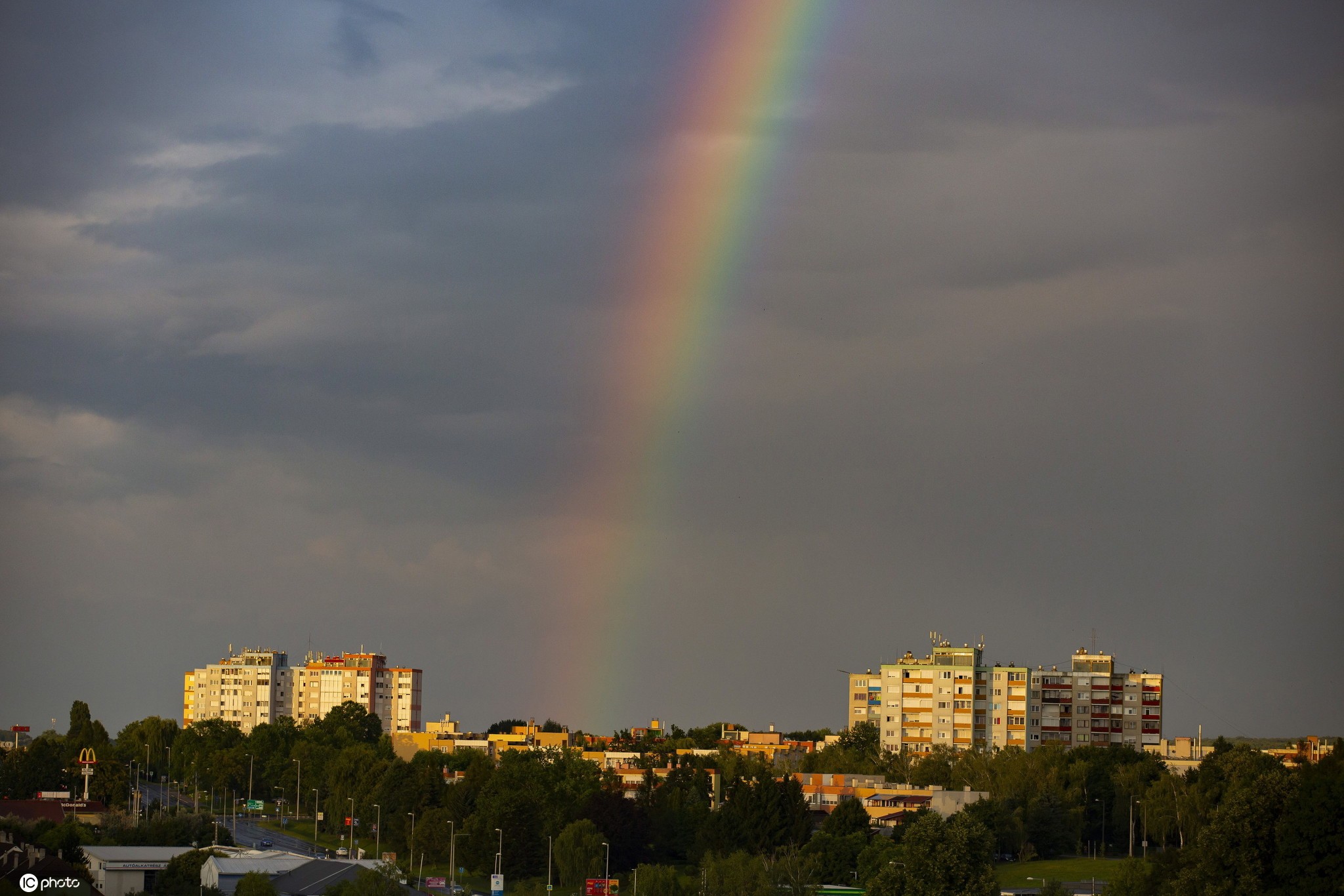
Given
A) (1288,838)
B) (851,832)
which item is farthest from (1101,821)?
(1288,838)

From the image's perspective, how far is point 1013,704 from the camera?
151 meters

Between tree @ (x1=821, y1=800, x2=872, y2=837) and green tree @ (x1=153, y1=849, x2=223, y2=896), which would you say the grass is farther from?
green tree @ (x1=153, y1=849, x2=223, y2=896)

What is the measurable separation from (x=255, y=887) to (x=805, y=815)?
34640 mm

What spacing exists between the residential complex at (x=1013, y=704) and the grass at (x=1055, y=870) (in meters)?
51.7

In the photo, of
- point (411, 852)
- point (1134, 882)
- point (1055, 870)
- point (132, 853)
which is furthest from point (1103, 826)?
point (132, 853)

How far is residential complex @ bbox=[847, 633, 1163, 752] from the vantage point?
150875 millimetres

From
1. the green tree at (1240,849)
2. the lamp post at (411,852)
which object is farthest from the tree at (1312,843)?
the lamp post at (411,852)

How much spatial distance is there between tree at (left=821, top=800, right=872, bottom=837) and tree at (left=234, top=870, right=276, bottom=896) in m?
32.1

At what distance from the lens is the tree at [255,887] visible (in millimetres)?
65000

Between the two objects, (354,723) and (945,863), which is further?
(354,723)

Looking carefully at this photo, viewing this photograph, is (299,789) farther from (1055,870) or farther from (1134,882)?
(1134,882)

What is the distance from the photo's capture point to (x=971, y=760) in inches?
4710

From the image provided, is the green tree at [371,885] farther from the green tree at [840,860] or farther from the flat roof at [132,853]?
the green tree at [840,860]

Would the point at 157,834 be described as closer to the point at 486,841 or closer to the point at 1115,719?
the point at 486,841
